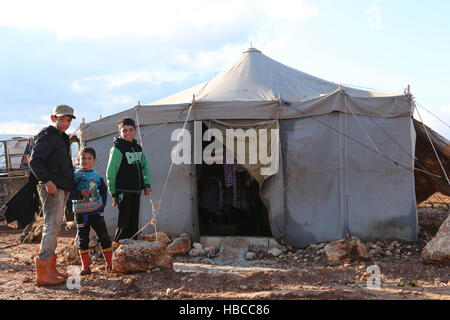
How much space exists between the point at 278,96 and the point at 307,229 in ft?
7.05

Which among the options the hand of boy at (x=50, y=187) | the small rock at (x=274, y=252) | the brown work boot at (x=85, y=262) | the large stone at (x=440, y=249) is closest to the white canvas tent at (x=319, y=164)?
the small rock at (x=274, y=252)

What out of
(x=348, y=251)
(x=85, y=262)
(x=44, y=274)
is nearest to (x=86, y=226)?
(x=85, y=262)

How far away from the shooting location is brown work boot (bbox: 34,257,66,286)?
423cm

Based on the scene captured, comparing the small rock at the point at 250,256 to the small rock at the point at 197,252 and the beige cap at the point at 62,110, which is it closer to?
the small rock at the point at 197,252

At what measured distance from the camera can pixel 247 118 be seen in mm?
6512

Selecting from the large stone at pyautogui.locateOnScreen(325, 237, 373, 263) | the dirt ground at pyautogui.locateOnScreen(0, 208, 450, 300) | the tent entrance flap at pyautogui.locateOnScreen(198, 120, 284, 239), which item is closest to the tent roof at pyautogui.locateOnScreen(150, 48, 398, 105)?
the tent entrance flap at pyautogui.locateOnScreen(198, 120, 284, 239)

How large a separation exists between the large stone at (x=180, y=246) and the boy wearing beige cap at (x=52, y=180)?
84.4 inches

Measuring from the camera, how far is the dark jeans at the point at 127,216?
4.82 m

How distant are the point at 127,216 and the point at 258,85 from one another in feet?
12.0

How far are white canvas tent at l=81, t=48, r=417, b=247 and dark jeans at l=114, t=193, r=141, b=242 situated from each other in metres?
1.77

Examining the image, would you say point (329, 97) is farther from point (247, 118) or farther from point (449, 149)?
point (449, 149)

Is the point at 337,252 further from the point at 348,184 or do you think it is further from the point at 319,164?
the point at 319,164

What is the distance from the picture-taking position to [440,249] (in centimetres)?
501

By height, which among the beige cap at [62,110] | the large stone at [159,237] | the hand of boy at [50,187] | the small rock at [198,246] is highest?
the beige cap at [62,110]
